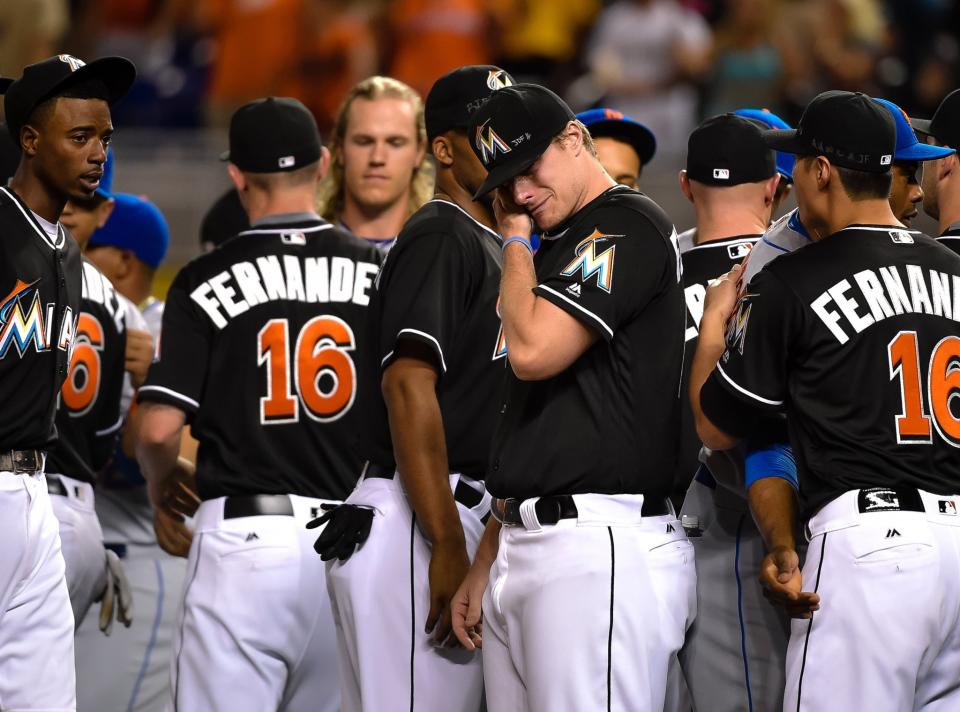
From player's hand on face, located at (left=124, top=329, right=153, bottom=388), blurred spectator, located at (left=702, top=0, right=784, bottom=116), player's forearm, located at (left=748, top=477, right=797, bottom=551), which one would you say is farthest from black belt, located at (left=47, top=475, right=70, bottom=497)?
blurred spectator, located at (left=702, top=0, right=784, bottom=116)

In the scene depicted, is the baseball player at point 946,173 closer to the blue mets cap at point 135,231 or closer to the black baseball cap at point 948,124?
the black baseball cap at point 948,124

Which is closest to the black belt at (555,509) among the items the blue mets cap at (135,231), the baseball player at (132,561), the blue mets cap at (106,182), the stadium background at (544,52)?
the blue mets cap at (106,182)

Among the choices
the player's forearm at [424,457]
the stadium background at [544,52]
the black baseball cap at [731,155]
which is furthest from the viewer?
the stadium background at [544,52]

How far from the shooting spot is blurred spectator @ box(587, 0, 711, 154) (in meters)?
10.4

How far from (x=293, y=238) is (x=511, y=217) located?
123 centimetres

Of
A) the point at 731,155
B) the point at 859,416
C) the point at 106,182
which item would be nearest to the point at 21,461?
the point at 106,182

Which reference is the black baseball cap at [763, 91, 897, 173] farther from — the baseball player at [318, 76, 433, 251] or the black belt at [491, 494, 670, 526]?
the baseball player at [318, 76, 433, 251]

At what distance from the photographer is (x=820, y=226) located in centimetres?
339

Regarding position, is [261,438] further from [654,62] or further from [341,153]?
[654,62]

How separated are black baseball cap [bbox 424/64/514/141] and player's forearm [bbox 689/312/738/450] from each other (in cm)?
85

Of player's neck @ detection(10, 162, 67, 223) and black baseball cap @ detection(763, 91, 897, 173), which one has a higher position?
black baseball cap @ detection(763, 91, 897, 173)

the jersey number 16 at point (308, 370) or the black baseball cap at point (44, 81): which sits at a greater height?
the black baseball cap at point (44, 81)

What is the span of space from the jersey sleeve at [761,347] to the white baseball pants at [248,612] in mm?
1421

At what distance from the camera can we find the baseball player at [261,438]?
13.2 ft
